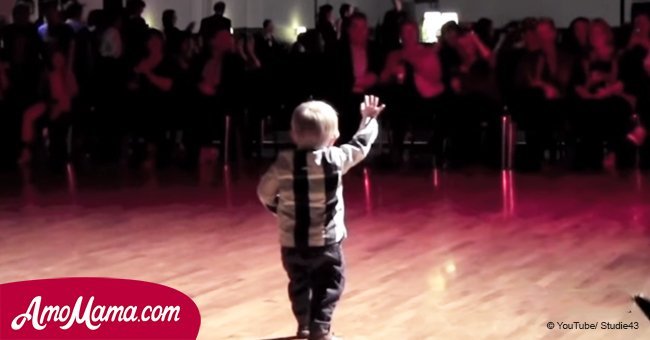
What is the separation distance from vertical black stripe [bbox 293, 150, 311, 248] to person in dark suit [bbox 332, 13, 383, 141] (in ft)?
19.6

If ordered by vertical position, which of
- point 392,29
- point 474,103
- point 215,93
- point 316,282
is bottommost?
point 316,282

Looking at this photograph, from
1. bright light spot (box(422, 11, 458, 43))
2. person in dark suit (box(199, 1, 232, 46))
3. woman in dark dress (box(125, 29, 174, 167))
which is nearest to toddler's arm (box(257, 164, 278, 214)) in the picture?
woman in dark dress (box(125, 29, 174, 167))

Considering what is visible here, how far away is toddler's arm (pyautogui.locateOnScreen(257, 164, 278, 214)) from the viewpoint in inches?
179

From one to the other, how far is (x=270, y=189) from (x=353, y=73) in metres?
6.06

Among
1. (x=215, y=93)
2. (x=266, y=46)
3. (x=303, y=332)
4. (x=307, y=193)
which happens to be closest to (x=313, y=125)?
(x=307, y=193)

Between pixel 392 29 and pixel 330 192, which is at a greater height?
pixel 392 29

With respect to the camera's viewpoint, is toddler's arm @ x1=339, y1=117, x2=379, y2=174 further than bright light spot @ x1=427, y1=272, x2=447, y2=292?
No

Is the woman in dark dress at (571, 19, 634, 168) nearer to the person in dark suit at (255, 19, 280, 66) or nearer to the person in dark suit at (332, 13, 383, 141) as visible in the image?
the person in dark suit at (332, 13, 383, 141)

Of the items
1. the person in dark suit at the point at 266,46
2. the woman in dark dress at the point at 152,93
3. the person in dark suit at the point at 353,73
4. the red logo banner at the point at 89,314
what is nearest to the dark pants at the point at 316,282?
the red logo banner at the point at 89,314

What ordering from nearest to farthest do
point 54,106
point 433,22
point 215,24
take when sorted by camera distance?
point 54,106 < point 215,24 < point 433,22

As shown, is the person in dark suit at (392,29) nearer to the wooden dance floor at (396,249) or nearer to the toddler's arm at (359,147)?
the wooden dance floor at (396,249)

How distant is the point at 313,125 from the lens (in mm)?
4438

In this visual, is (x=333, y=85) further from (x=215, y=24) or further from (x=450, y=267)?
(x=450, y=267)

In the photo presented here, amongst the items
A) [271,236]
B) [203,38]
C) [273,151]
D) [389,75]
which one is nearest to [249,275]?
[271,236]
